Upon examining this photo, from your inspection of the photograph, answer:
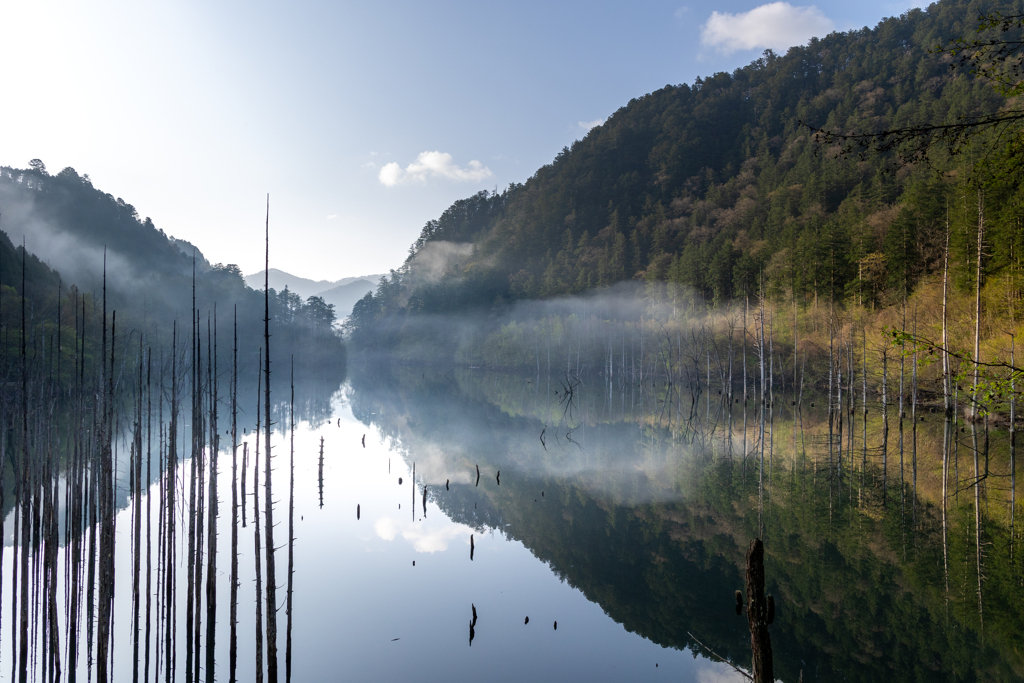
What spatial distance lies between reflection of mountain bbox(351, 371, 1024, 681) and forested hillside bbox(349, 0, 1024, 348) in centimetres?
1767

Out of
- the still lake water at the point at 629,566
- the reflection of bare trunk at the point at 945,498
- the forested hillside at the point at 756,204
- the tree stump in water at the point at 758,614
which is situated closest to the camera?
the tree stump in water at the point at 758,614

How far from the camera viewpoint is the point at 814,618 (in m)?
10.5

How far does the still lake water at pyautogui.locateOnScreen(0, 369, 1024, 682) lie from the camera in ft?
31.1

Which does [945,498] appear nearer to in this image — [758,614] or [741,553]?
[741,553]

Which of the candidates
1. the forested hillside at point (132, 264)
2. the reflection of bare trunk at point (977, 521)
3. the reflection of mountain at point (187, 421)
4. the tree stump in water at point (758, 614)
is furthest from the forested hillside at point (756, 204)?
the reflection of mountain at point (187, 421)

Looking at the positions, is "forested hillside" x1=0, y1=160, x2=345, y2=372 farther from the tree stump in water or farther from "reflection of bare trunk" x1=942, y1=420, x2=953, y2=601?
the tree stump in water

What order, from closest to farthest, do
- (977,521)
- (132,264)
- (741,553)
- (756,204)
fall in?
(977,521) → (741,553) → (756,204) → (132,264)

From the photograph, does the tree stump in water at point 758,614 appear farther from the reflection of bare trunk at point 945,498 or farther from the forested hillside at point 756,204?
the forested hillside at point 756,204

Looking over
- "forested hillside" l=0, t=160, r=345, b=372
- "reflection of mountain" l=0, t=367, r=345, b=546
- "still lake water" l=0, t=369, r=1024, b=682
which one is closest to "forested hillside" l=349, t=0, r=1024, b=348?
"still lake water" l=0, t=369, r=1024, b=682

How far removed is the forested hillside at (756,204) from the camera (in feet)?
147

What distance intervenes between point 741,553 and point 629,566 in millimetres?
2896

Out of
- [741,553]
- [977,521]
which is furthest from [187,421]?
[977,521]

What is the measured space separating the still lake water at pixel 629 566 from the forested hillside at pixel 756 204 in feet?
55.4

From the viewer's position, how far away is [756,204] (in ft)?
291
